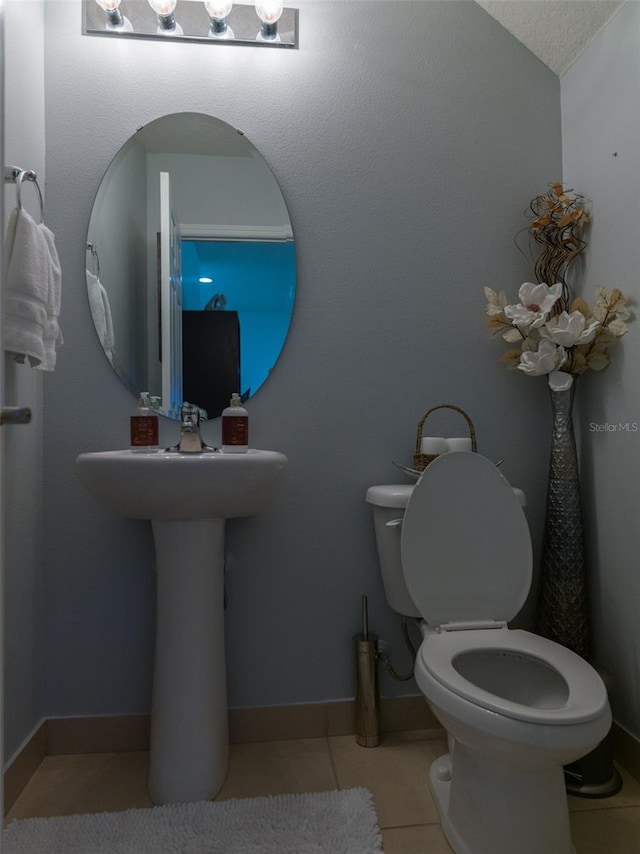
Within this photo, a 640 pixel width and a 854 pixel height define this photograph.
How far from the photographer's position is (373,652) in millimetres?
1722

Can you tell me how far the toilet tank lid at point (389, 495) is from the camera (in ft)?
5.30

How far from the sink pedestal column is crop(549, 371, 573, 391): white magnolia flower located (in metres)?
1.06

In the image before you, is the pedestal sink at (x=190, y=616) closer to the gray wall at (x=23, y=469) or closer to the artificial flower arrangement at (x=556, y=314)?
the gray wall at (x=23, y=469)

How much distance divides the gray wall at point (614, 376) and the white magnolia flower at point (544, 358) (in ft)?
0.51

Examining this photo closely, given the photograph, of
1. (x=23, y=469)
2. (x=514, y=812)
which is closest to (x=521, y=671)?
(x=514, y=812)

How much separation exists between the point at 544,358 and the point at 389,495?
0.60 m

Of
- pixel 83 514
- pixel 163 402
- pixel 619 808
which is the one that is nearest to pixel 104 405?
pixel 163 402

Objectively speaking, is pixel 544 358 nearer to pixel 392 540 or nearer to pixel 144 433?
pixel 392 540

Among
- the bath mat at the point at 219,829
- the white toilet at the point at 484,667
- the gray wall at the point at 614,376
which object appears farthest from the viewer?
the gray wall at the point at 614,376

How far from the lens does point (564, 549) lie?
1678mm

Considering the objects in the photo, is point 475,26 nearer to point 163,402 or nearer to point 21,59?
point 21,59

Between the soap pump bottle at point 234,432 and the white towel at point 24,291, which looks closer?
the white towel at point 24,291

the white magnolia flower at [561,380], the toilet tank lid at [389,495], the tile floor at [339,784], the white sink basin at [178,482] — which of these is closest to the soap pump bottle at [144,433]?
the white sink basin at [178,482]

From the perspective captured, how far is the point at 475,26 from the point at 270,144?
0.79 m
